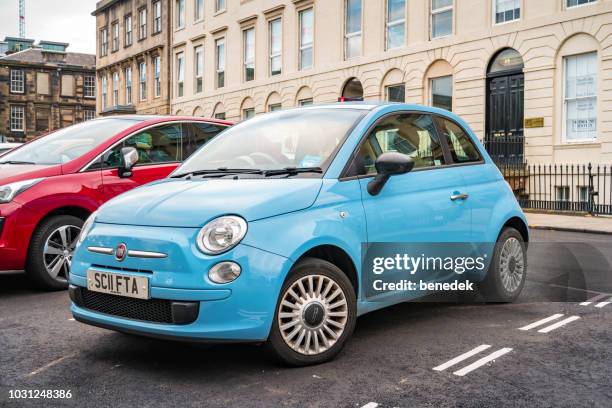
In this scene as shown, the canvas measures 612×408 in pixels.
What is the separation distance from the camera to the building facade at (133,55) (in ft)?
132

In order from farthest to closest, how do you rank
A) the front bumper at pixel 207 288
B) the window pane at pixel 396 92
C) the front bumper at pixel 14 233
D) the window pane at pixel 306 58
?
1. the window pane at pixel 306 58
2. the window pane at pixel 396 92
3. the front bumper at pixel 14 233
4. the front bumper at pixel 207 288

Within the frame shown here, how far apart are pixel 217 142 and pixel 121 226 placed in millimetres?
1526

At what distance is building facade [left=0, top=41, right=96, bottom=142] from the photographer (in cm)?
6806

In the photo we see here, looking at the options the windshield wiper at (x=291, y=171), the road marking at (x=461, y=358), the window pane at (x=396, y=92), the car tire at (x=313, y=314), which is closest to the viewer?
the car tire at (x=313, y=314)

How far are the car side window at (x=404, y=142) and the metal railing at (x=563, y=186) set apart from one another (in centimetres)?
1309

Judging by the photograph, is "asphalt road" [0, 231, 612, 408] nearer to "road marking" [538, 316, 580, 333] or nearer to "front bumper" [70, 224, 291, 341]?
"road marking" [538, 316, 580, 333]

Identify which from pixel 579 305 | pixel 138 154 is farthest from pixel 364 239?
pixel 138 154

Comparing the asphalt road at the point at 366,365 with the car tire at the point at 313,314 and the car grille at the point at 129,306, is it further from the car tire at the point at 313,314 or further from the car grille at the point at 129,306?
the car grille at the point at 129,306

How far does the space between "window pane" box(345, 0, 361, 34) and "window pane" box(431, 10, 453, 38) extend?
398cm

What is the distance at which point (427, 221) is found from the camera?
198 inches

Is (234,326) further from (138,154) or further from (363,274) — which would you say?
(138,154)

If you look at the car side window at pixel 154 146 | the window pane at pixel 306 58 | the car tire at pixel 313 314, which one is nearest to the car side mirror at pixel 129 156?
the car side window at pixel 154 146

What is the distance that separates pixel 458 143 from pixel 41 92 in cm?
7077

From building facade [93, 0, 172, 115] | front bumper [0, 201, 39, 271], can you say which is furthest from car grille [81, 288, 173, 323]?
building facade [93, 0, 172, 115]
